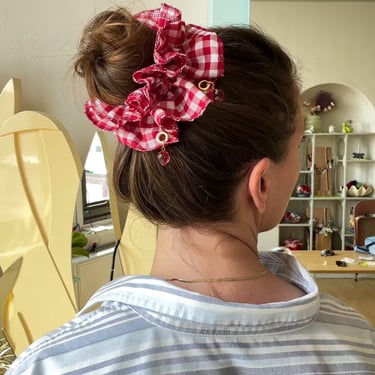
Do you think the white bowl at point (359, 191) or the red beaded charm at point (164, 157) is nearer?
the red beaded charm at point (164, 157)

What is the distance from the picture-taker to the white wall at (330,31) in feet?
15.7

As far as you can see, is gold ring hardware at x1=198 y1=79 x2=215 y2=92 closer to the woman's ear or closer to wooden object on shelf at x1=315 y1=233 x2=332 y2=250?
the woman's ear

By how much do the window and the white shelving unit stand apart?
158 inches

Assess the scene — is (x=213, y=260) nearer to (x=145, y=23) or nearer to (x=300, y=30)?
(x=145, y=23)

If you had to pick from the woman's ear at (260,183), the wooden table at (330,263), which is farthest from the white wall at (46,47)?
the wooden table at (330,263)

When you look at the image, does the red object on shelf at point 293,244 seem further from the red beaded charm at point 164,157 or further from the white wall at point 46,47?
the red beaded charm at point 164,157

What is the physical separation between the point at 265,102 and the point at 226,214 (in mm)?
140

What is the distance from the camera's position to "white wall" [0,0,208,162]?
1.04 meters

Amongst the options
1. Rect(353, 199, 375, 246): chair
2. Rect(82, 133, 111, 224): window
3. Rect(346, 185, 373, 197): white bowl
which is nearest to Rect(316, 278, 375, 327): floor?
Rect(353, 199, 375, 246): chair

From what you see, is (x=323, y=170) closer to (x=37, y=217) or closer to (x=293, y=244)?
(x=293, y=244)

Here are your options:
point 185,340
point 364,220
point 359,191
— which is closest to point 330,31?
point 359,191

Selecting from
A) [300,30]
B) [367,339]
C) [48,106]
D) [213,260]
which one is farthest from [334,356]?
[300,30]

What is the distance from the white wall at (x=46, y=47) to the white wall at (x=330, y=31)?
3982mm

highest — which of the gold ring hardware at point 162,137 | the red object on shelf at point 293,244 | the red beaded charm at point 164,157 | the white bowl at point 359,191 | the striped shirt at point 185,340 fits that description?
the gold ring hardware at point 162,137
